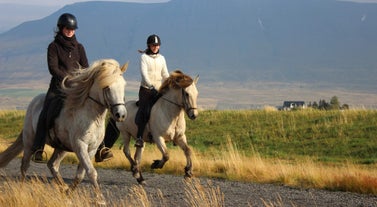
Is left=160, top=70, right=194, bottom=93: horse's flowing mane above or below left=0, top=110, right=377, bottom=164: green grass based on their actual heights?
above

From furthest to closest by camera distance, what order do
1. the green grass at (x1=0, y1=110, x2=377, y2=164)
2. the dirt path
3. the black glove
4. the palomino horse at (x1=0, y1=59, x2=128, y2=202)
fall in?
the green grass at (x1=0, y1=110, x2=377, y2=164), the black glove, the dirt path, the palomino horse at (x1=0, y1=59, x2=128, y2=202)

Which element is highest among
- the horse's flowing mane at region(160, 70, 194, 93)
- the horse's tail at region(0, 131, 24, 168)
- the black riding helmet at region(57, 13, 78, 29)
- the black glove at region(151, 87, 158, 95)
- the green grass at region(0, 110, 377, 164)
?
the black riding helmet at region(57, 13, 78, 29)

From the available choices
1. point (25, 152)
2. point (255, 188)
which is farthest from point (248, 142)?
point (25, 152)

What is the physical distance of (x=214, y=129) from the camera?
31.5 metres

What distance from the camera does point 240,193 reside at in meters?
13.1

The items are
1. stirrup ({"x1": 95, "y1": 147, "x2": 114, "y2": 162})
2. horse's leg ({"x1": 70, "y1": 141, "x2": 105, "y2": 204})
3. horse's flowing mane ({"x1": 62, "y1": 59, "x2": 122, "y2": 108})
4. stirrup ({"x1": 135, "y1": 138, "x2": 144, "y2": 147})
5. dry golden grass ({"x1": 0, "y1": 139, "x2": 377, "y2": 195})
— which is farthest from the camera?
stirrup ({"x1": 135, "y1": 138, "x2": 144, "y2": 147})

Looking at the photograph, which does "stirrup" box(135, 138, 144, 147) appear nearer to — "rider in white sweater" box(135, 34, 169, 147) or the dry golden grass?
"rider in white sweater" box(135, 34, 169, 147)

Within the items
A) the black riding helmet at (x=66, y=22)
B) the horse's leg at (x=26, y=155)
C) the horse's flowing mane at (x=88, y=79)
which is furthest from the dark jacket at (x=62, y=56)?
the horse's leg at (x=26, y=155)

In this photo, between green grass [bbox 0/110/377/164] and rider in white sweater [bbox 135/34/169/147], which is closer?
rider in white sweater [bbox 135/34/169/147]

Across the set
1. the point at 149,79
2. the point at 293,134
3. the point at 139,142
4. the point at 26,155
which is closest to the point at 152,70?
the point at 149,79

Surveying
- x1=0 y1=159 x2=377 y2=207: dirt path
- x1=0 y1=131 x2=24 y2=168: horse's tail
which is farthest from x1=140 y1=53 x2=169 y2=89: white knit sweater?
x1=0 y1=131 x2=24 y2=168: horse's tail

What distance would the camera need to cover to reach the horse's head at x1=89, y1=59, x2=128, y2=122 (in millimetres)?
10984

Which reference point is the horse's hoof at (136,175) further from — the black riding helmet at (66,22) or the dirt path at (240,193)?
the black riding helmet at (66,22)

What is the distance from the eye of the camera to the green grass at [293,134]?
981 inches
